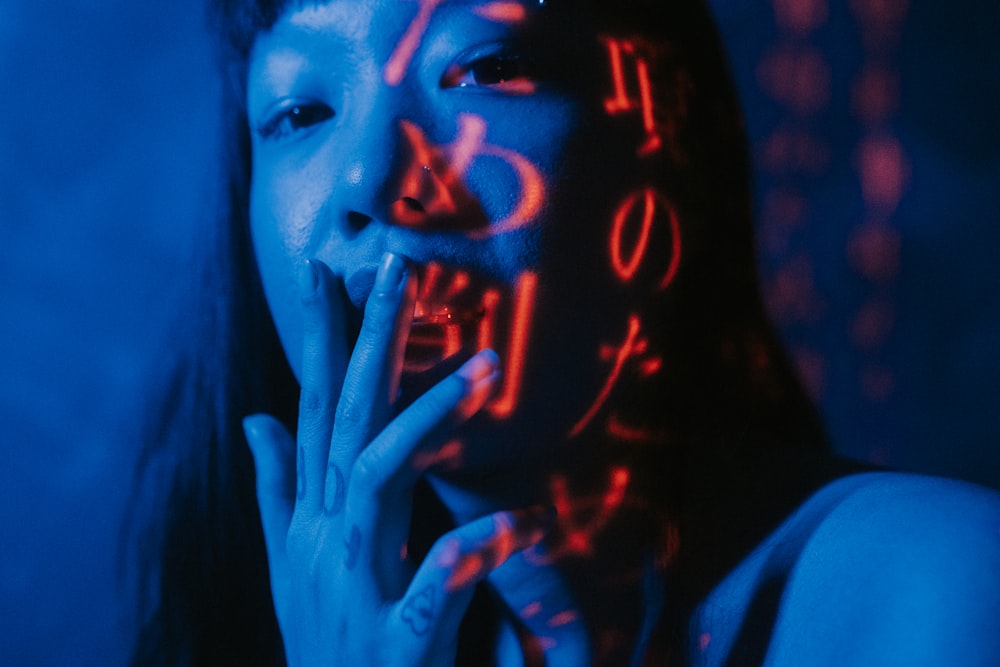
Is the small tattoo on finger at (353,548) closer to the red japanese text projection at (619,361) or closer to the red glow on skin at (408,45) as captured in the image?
the red japanese text projection at (619,361)

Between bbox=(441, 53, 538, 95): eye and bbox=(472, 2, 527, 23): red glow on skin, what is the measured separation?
0.04 metres

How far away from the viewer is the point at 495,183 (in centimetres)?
74

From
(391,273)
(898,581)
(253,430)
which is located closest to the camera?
(898,581)

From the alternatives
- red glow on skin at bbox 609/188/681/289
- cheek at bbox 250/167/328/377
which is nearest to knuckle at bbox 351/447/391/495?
cheek at bbox 250/167/328/377

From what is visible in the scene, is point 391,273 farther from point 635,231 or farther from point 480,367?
point 635,231

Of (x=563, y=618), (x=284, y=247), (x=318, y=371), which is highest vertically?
(x=284, y=247)

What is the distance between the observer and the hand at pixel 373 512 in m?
0.72

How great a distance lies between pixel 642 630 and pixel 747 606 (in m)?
0.15

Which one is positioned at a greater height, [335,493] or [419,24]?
[419,24]

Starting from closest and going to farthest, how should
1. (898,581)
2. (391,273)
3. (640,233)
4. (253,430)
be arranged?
(898,581) < (391,273) < (640,233) < (253,430)

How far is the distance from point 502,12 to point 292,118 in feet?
0.94

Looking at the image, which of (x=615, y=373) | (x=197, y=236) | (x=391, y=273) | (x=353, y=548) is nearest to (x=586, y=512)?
(x=615, y=373)

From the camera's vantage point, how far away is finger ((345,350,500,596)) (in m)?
0.72

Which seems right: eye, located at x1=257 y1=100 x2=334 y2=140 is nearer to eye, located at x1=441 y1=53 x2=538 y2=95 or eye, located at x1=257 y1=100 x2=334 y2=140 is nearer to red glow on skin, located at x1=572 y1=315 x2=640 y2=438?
eye, located at x1=441 y1=53 x2=538 y2=95
